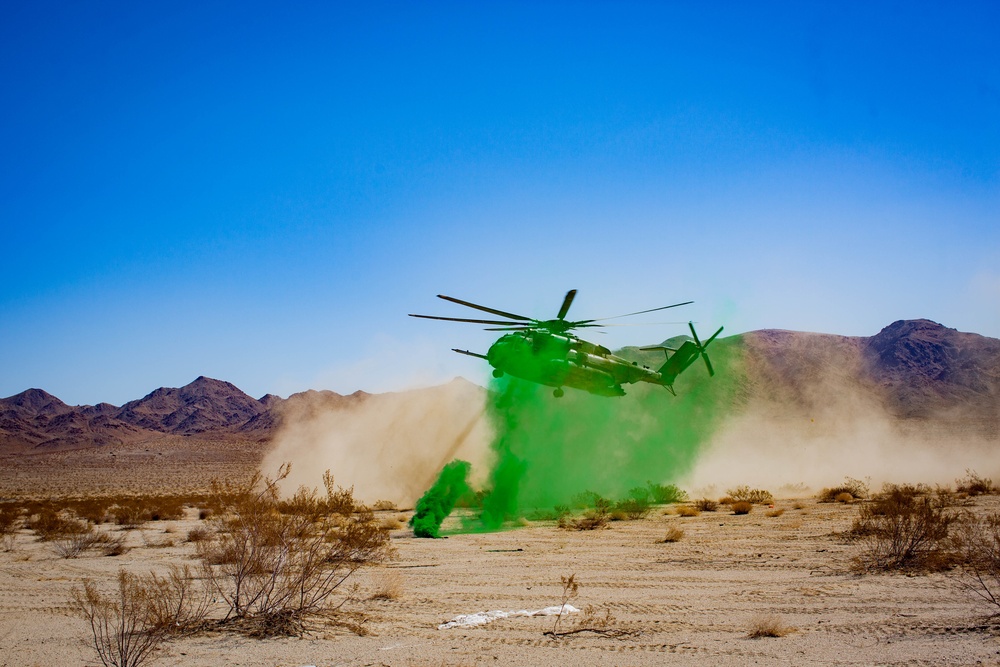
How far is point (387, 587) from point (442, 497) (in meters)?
9.91

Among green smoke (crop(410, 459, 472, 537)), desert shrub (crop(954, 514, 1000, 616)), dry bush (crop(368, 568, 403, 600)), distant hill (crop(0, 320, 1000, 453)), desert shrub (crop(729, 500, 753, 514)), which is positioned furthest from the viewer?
distant hill (crop(0, 320, 1000, 453))

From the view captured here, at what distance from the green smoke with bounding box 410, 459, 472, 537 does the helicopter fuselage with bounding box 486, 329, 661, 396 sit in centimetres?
357

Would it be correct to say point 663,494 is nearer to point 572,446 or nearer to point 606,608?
point 572,446

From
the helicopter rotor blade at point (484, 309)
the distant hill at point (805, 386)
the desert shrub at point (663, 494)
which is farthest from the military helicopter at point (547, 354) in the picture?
the distant hill at point (805, 386)

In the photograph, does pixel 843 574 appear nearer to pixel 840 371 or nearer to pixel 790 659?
pixel 790 659

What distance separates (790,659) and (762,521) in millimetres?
15814

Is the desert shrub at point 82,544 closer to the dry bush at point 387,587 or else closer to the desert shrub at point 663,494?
the dry bush at point 387,587

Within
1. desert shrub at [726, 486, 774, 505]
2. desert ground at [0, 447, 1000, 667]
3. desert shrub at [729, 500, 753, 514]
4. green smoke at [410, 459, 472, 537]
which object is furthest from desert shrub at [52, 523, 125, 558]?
desert shrub at [726, 486, 774, 505]

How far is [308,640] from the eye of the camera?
880 centimetres

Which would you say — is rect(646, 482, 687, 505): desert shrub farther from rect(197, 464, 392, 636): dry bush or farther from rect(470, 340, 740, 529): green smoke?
rect(197, 464, 392, 636): dry bush

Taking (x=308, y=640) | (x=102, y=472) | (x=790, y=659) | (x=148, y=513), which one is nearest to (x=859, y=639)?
(x=790, y=659)

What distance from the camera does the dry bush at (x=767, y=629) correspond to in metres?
8.41

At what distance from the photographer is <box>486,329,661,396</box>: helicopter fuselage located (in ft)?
68.4

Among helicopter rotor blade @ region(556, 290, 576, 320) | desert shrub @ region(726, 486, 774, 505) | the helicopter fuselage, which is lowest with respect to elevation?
desert shrub @ region(726, 486, 774, 505)
